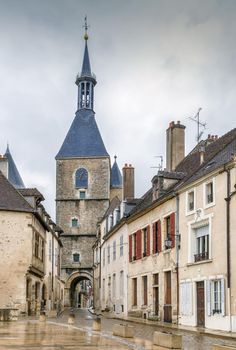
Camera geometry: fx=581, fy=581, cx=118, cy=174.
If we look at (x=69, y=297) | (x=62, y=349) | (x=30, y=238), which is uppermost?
(x=30, y=238)

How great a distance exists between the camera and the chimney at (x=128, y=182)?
142ft

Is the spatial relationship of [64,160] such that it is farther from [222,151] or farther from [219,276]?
[219,276]

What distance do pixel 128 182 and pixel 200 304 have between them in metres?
21.7

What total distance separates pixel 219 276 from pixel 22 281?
14596 millimetres

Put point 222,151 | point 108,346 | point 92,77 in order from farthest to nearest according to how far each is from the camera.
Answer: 1. point 92,77
2. point 222,151
3. point 108,346

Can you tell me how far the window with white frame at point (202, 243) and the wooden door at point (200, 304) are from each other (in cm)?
103

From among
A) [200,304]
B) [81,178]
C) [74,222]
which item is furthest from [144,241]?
[81,178]

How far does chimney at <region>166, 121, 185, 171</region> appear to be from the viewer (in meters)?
33.5

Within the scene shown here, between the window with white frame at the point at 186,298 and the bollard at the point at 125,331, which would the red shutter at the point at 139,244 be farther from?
the bollard at the point at 125,331

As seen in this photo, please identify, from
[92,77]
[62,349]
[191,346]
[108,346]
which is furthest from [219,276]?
[92,77]

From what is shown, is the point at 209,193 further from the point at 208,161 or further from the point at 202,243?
the point at 208,161

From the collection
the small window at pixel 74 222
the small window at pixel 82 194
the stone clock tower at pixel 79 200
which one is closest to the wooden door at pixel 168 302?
the stone clock tower at pixel 79 200

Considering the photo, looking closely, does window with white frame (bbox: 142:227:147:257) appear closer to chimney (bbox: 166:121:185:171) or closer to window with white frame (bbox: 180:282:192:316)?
chimney (bbox: 166:121:185:171)

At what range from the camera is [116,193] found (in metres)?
69.7
